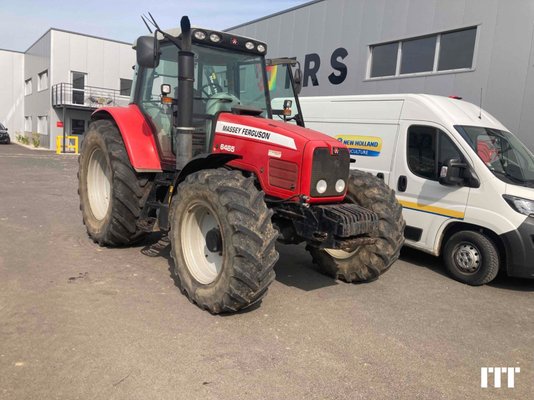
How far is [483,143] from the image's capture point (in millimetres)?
5852

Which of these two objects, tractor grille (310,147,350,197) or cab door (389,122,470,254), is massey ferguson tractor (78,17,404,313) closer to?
tractor grille (310,147,350,197)

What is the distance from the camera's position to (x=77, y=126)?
27969 millimetres

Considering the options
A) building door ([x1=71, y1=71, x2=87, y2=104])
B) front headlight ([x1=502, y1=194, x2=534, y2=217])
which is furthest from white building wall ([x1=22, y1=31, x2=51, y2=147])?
front headlight ([x1=502, y1=194, x2=534, y2=217])

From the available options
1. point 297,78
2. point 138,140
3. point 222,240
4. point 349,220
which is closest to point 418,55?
point 297,78

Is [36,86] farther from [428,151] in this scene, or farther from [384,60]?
[428,151]

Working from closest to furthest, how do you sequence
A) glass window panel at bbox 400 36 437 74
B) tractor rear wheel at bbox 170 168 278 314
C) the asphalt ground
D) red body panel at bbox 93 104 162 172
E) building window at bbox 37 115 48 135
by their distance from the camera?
the asphalt ground, tractor rear wheel at bbox 170 168 278 314, red body panel at bbox 93 104 162 172, glass window panel at bbox 400 36 437 74, building window at bbox 37 115 48 135

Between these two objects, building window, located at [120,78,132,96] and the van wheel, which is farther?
building window, located at [120,78,132,96]

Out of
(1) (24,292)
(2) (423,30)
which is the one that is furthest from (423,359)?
(2) (423,30)

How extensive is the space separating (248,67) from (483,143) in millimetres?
3175

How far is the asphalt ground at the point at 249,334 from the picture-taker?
3004mm

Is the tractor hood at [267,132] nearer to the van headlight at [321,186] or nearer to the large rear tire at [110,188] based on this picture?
the van headlight at [321,186]

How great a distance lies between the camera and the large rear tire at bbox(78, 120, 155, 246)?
5.34 metres

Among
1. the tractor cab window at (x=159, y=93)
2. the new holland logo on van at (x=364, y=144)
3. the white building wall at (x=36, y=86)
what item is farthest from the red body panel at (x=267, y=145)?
the white building wall at (x=36, y=86)

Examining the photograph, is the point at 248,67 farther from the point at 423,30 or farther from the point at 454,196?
the point at 423,30
